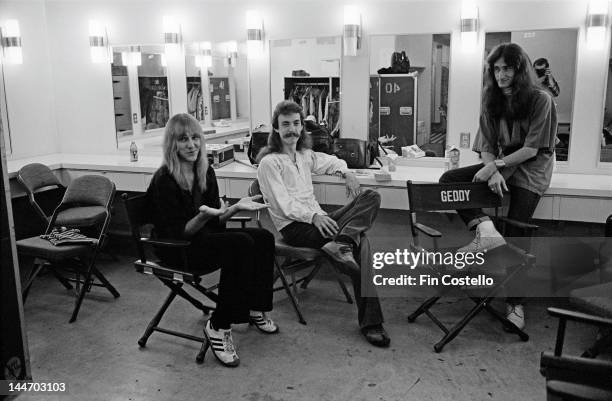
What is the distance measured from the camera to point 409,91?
4473mm

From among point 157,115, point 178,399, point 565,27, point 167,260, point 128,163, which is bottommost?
point 178,399

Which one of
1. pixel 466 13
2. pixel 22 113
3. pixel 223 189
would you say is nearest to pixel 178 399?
pixel 223 189

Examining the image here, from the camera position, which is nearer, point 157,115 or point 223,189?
point 223,189

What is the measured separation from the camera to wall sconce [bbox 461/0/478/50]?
4125 millimetres

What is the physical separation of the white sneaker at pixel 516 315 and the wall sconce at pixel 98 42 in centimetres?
398

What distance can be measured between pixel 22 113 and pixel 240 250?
3.21m

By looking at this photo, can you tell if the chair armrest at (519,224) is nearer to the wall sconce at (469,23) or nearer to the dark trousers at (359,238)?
the dark trousers at (359,238)

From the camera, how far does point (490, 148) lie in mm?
3715

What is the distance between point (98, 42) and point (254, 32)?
154 centimetres

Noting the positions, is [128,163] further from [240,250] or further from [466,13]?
[466,13]

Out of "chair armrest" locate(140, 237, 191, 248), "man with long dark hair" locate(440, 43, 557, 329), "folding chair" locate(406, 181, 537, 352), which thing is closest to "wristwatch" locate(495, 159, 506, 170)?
"man with long dark hair" locate(440, 43, 557, 329)

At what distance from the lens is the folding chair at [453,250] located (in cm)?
334

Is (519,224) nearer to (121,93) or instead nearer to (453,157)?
(453,157)

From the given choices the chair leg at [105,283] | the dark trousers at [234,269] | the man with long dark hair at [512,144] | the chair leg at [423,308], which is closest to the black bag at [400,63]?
the man with long dark hair at [512,144]
